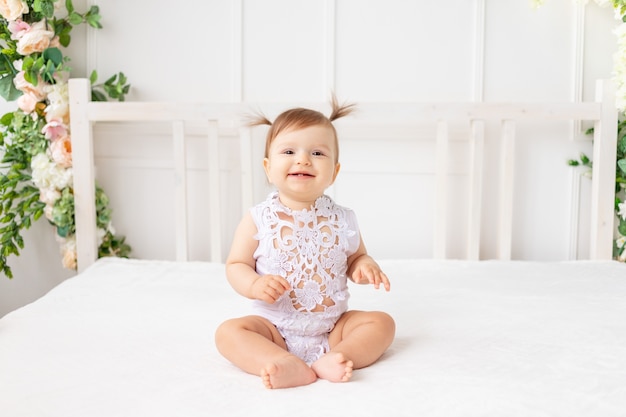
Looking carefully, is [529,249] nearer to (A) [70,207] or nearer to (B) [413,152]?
(B) [413,152]

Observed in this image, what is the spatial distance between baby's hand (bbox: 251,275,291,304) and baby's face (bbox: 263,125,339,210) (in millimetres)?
165

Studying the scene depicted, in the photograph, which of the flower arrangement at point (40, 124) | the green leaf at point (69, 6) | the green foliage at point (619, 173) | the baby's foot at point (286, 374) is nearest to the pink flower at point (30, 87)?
the flower arrangement at point (40, 124)

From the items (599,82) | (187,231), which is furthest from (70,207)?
(599,82)

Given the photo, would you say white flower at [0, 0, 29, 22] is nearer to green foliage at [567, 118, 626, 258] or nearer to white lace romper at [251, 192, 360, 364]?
white lace romper at [251, 192, 360, 364]

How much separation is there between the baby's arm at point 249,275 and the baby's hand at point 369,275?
132 mm

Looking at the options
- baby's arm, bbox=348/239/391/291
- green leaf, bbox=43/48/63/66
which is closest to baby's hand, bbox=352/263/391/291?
baby's arm, bbox=348/239/391/291

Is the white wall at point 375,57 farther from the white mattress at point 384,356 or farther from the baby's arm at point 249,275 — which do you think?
the baby's arm at point 249,275

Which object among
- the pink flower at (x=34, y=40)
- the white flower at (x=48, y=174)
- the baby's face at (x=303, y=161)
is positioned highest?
the pink flower at (x=34, y=40)

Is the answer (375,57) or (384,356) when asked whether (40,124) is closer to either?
(375,57)

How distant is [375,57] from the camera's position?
200cm

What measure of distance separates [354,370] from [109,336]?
49cm

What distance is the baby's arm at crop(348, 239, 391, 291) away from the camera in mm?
1124

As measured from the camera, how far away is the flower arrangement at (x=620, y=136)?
1808 mm

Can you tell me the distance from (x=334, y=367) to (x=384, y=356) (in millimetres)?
152
